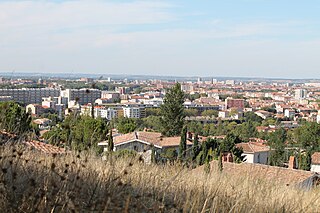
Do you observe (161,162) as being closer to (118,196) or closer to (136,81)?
(118,196)

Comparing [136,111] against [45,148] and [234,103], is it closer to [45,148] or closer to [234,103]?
[234,103]

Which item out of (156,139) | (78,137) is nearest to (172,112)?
(156,139)

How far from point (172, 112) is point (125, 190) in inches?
1355

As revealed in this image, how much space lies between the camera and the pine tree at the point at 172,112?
3681 centimetres

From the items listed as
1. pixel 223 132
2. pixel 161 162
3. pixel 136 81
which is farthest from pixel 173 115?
pixel 136 81

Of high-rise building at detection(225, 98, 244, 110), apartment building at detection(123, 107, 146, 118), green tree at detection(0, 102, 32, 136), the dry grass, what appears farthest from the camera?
high-rise building at detection(225, 98, 244, 110)

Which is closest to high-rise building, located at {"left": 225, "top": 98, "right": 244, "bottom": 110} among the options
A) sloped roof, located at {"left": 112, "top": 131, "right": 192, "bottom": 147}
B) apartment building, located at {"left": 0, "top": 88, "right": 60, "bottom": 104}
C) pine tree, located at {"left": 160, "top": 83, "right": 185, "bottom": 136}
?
pine tree, located at {"left": 160, "top": 83, "right": 185, "bottom": 136}

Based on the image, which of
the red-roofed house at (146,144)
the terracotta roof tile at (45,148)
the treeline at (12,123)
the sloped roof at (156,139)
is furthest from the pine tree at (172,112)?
the terracotta roof tile at (45,148)

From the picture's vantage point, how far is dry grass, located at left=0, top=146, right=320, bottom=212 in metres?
2.62

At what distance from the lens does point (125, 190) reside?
3.06 metres

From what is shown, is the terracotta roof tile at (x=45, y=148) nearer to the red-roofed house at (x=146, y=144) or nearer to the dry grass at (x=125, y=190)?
the dry grass at (x=125, y=190)

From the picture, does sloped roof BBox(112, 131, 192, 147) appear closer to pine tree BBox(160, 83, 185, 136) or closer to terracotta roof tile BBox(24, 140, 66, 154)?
terracotta roof tile BBox(24, 140, 66, 154)

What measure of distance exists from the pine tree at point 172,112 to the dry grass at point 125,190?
32.2 m

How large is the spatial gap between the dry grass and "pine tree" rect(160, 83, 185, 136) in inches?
1269
